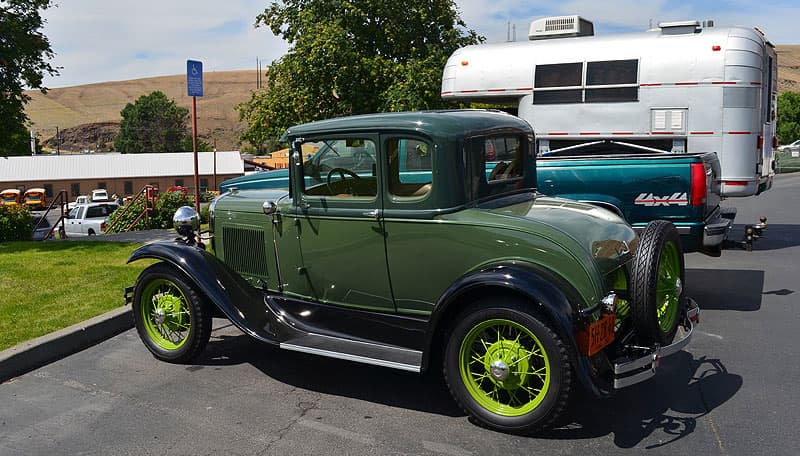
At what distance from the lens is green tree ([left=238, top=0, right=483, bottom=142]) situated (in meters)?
19.0

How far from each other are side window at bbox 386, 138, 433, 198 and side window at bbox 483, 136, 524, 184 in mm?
449

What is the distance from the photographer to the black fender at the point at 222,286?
5.32 m

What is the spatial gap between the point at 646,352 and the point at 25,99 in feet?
52.2

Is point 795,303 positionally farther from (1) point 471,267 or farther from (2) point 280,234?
(2) point 280,234

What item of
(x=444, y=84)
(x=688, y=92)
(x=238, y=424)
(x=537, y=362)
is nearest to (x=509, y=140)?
(x=537, y=362)

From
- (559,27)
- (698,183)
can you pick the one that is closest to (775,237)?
(559,27)

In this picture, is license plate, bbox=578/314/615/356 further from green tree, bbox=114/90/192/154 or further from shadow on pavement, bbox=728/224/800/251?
green tree, bbox=114/90/192/154

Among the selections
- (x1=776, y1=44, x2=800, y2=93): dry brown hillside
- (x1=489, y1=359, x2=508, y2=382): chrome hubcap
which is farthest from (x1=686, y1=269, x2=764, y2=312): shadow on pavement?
(x1=776, y1=44, x2=800, y2=93): dry brown hillside

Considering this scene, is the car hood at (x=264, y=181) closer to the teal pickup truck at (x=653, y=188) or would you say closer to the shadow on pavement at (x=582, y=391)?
the shadow on pavement at (x=582, y=391)

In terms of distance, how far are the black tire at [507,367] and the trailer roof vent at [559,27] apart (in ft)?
24.9

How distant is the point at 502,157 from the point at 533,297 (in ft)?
4.86

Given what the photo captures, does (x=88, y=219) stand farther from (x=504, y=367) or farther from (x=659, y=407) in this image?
(x=659, y=407)

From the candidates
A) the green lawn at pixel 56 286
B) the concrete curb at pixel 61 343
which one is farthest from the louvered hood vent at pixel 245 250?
the green lawn at pixel 56 286

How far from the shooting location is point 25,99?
1630cm
